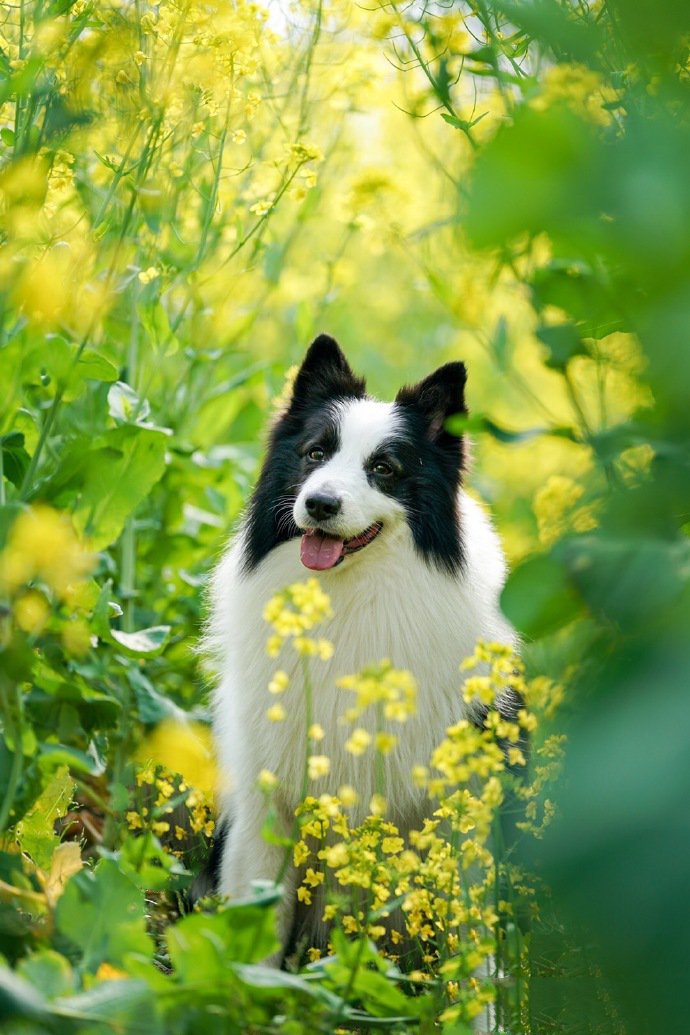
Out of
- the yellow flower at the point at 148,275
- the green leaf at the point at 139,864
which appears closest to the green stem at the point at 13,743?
the green leaf at the point at 139,864

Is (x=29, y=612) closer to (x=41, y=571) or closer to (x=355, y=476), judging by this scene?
(x=41, y=571)

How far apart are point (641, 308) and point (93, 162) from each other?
110 inches

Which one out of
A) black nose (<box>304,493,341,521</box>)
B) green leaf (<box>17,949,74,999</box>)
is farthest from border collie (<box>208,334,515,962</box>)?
green leaf (<box>17,949,74,999</box>)

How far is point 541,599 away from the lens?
1396 millimetres

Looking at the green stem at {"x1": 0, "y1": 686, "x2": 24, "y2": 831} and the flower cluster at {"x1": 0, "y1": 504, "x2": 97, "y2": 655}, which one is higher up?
the flower cluster at {"x1": 0, "y1": 504, "x2": 97, "y2": 655}

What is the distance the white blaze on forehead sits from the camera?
3373 mm

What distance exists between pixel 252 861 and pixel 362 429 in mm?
1335

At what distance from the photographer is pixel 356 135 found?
527 centimetres

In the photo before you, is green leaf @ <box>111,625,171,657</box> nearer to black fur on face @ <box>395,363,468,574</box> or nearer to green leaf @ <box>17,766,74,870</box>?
green leaf @ <box>17,766,74,870</box>

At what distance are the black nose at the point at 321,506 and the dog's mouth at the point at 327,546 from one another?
0.10m

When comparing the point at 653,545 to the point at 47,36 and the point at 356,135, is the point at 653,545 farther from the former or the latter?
the point at 356,135

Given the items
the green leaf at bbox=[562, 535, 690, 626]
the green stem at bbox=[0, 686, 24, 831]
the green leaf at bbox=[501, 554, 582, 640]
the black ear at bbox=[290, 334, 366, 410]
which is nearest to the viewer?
the green leaf at bbox=[562, 535, 690, 626]

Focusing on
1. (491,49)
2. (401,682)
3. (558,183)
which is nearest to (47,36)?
(491,49)

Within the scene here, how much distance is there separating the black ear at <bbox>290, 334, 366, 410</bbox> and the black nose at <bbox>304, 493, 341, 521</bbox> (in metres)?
0.65
